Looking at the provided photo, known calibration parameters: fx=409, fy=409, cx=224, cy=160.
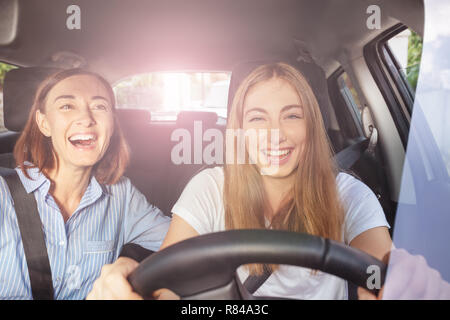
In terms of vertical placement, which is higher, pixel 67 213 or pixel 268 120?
pixel 268 120

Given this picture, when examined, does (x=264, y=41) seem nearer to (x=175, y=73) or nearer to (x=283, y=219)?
(x=175, y=73)

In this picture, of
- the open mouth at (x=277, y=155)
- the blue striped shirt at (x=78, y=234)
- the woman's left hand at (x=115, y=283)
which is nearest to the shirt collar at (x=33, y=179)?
the blue striped shirt at (x=78, y=234)

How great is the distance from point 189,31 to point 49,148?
0.54m

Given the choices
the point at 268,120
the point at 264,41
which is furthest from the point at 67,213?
the point at 264,41

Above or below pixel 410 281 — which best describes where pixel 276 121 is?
above

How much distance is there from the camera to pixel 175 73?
4.19ft

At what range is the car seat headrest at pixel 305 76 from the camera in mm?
1215

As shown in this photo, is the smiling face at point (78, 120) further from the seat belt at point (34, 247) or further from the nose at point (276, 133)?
the nose at point (276, 133)

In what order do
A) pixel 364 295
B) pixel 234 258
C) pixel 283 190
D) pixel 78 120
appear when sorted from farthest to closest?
pixel 283 190 → pixel 78 120 → pixel 364 295 → pixel 234 258

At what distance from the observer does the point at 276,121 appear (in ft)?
3.74

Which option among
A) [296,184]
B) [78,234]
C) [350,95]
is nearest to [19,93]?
[78,234]

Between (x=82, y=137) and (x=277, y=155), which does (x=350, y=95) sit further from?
(x=82, y=137)
